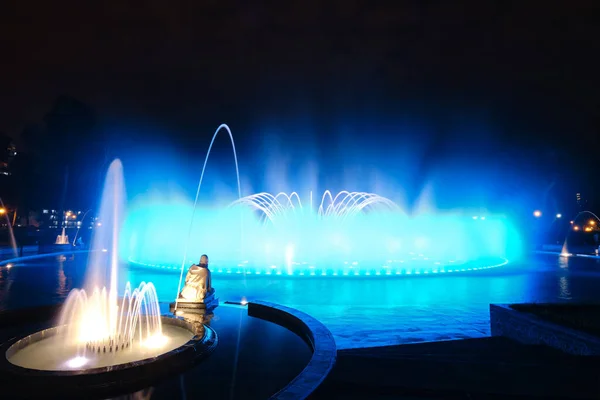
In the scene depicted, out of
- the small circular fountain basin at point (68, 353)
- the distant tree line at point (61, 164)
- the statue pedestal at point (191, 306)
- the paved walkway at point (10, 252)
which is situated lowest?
the small circular fountain basin at point (68, 353)

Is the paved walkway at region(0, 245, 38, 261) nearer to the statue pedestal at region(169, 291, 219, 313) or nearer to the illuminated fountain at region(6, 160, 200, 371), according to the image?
the illuminated fountain at region(6, 160, 200, 371)

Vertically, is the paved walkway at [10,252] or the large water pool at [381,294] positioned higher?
the paved walkway at [10,252]

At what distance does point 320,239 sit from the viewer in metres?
33.2

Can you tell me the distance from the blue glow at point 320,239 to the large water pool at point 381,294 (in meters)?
3.02

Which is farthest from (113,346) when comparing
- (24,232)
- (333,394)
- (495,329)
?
(24,232)

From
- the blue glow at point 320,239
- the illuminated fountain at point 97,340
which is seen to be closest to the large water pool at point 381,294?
the blue glow at point 320,239

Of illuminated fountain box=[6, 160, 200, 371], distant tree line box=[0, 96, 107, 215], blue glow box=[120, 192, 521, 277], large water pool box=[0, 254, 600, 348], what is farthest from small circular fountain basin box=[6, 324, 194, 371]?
distant tree line box=[0, 96, 107, 215]

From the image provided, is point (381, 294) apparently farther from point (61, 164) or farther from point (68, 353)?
point (61, 164)

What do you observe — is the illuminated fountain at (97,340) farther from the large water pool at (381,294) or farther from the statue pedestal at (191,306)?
the large water pool at (381,294)

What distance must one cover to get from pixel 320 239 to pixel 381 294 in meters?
19.3

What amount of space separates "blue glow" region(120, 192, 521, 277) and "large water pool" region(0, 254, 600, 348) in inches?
119

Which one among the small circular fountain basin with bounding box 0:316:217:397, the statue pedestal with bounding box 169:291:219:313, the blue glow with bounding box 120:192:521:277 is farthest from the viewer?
the blue glow with bounding box 120:192:521:277

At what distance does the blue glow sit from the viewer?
2483 centimetres

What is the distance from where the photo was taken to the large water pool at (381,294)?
368 inches
